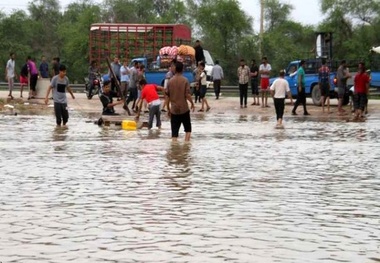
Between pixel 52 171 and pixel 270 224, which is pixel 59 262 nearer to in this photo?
pixel 270 224

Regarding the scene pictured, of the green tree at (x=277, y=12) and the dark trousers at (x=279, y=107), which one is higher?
the green tree at (x=277, y=12)

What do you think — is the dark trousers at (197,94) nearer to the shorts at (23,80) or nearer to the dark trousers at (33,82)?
the dark trousers at (33,82)

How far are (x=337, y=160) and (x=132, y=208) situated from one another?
644cm

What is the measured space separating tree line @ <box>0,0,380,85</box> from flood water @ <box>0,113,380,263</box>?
47.3 m

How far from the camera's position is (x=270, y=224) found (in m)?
9.56

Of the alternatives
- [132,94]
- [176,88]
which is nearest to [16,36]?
[132,94]

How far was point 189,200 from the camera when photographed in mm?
11219

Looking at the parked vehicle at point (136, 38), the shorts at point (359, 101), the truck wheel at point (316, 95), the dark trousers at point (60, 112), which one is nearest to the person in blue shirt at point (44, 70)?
the parked vehicle at point (136, 38)

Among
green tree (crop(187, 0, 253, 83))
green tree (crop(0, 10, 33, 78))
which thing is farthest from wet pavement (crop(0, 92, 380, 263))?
green tree (crop(0, 10, 33, 78))

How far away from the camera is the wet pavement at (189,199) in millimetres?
8281

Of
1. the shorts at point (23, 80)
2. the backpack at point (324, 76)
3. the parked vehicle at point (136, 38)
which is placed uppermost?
the parked vehicle at point (136, 38)

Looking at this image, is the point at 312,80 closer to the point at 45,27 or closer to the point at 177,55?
the point at 177,55

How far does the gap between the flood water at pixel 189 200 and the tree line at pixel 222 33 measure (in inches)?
1862

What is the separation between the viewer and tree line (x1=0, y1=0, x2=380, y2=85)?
72312 mm
